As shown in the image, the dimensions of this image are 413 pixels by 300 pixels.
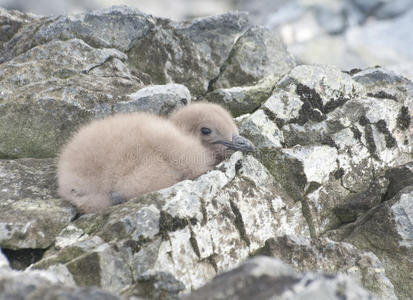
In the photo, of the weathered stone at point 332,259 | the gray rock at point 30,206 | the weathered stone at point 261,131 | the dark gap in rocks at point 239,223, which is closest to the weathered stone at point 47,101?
the gray rock at point 30,206

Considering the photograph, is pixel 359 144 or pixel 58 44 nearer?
pixel 359 144

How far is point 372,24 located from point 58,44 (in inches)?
620

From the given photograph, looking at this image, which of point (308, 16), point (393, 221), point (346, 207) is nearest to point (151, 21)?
point (346, 207)

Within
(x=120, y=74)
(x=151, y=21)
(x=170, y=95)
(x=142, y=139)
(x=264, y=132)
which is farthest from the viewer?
(x=151, y=21)

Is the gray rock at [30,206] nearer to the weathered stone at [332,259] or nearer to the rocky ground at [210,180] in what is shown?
the rocky ground at [210,180]

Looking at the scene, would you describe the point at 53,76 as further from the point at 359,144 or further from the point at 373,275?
the point at 373,275

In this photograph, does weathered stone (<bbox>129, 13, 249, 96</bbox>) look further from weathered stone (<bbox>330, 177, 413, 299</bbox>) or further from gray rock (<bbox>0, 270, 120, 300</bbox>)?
gray rock (<bbox>0, 270, 120, 300</bbox>)

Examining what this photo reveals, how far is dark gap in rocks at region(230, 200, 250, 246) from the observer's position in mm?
3170

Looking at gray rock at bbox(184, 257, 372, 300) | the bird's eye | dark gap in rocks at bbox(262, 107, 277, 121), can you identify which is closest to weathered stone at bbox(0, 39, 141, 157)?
the bird's eye

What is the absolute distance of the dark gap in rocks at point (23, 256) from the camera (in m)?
2.90

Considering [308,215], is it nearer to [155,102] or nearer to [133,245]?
[133,245]

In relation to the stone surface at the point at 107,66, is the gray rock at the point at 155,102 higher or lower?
lower

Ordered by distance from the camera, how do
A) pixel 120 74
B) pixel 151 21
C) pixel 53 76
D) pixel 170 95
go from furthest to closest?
pixel 151 21
pixel 120 74
pixel 53 76
pixel 170 95

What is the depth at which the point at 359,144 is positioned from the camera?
412 cm
